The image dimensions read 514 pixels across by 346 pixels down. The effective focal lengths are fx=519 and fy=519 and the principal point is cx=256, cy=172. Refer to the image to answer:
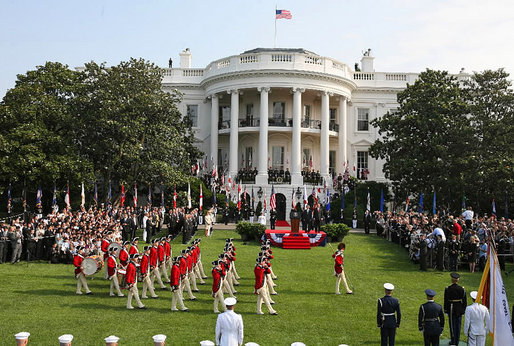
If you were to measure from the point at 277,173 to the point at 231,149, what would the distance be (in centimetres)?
436

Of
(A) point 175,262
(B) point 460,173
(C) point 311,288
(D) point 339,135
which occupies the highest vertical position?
(D) point 339,135

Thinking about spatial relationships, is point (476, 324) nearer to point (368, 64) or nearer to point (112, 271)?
point (112, 271)

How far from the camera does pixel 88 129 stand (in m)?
33.7

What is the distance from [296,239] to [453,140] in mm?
13002

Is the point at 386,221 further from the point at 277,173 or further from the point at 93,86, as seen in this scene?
the point at 93,86

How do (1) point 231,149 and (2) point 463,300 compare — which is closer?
(2) point 463,300

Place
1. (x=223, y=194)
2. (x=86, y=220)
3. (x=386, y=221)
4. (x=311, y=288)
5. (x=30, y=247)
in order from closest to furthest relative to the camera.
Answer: (x=311, y=288) < (x=30, y=247) < (x=86, y=220) < (x=386, y=221) < (x=223, y=194)

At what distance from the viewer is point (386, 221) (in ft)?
100

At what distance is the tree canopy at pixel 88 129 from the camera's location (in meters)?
31.8

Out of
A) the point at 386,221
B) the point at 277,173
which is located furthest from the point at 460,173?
the point at 277,173

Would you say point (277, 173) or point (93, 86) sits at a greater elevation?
point (93, 86)

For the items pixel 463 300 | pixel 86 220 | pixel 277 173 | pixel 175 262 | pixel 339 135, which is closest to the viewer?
pixel 463 300

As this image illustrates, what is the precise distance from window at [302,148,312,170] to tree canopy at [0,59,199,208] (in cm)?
1243

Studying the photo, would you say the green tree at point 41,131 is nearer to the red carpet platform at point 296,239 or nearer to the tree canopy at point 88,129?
the tree canopy at point 88,129
